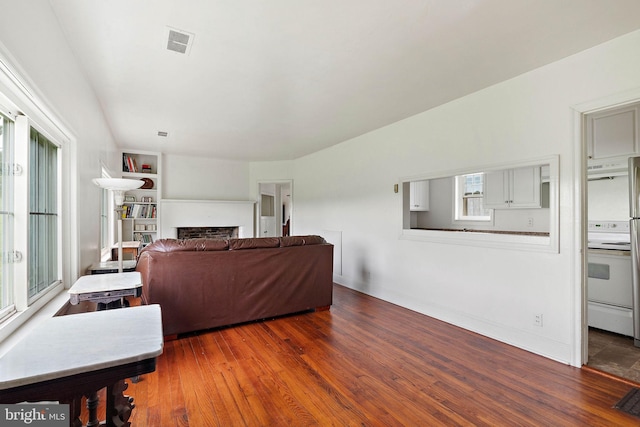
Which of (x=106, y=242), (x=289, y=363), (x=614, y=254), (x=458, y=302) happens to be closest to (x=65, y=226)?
(x=289, y=363)

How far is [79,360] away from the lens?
0.95 metres

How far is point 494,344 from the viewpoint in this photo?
2.81 meters

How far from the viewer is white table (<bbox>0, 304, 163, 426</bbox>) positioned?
0.87m

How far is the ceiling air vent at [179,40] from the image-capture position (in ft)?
6.95

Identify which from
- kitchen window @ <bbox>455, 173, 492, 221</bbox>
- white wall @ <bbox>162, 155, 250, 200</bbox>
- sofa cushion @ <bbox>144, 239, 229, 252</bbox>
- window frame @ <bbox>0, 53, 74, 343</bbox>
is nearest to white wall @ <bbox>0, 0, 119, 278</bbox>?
window frame @ <bbox>0, 53, 74, 343</bbox>

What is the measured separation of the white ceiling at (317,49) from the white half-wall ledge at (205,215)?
2.55m

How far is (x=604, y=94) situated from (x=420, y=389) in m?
2.50

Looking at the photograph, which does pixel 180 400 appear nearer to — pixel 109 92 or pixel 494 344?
pixel 494 344

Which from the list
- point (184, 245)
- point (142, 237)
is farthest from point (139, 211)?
point (184, 245)

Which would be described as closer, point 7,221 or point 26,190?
point 7,221

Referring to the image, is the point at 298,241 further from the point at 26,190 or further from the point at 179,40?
the point at 26,190

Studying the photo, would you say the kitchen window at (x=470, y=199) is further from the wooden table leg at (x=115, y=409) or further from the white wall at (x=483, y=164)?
the wooden table leg at (x=115, y=409)

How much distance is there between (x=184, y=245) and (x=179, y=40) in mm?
1765

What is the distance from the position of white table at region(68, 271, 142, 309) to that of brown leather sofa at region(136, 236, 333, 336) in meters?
0.69
